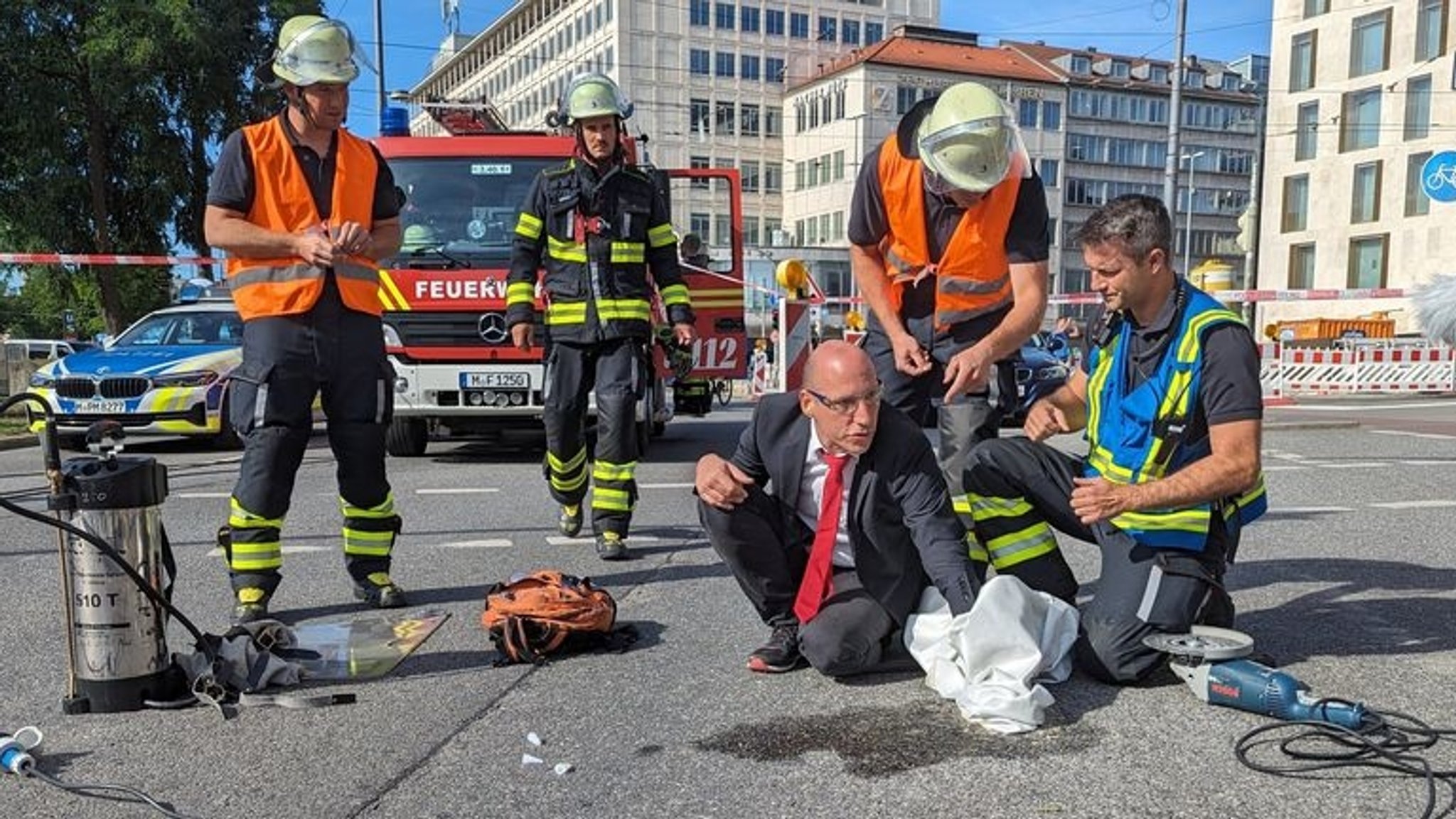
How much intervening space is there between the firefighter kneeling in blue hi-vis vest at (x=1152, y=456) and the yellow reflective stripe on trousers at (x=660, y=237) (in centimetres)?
234

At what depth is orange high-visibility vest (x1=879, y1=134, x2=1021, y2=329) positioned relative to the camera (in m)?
3.66

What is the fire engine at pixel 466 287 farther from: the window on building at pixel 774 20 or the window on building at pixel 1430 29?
the window on building at pixel 774 20

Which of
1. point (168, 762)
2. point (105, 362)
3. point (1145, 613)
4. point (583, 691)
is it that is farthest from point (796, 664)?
point (105, 362)

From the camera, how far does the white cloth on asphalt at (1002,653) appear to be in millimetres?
2762

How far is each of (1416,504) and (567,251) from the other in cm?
522

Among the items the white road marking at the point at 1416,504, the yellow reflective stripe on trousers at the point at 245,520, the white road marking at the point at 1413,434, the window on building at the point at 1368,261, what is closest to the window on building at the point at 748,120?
the window on building at the point at 1368,261

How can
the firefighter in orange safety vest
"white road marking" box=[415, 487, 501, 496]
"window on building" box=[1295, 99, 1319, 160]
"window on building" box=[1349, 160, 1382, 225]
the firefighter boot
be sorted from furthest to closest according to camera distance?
"window on building" box=[1295, 99, 1319, 160] < "window on building" box=[1349, 160, 1382, 225] < "white road marking" box=[415, 487, 501, 496] < the firefighter boot < the firefighter in orange safety vest

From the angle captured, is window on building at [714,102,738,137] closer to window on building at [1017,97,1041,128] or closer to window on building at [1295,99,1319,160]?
window on building at [1017,97,1041,128]

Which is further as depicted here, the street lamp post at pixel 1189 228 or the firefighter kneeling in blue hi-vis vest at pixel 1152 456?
the street lamp post at pixel 1189 228

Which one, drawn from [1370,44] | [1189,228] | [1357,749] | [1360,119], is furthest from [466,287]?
[1189,228]

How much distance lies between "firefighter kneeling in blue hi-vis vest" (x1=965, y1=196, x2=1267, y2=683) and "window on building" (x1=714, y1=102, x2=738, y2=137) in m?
62.8

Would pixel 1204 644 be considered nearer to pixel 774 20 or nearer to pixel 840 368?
pixel 840 368

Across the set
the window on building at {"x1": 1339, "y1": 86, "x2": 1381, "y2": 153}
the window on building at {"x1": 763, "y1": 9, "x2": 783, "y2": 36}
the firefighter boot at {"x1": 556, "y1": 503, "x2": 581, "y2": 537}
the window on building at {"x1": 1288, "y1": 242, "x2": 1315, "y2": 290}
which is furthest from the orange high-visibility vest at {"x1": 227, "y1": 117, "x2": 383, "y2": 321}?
the window on building at {"x1": 763, "y1": 9, "x2": 783, "y2": 36}

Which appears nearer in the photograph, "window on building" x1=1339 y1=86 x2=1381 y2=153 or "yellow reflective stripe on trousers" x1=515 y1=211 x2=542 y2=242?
"yellow reflective stripe on trousers" x1=515 y1=211 x2=542 y2=242
